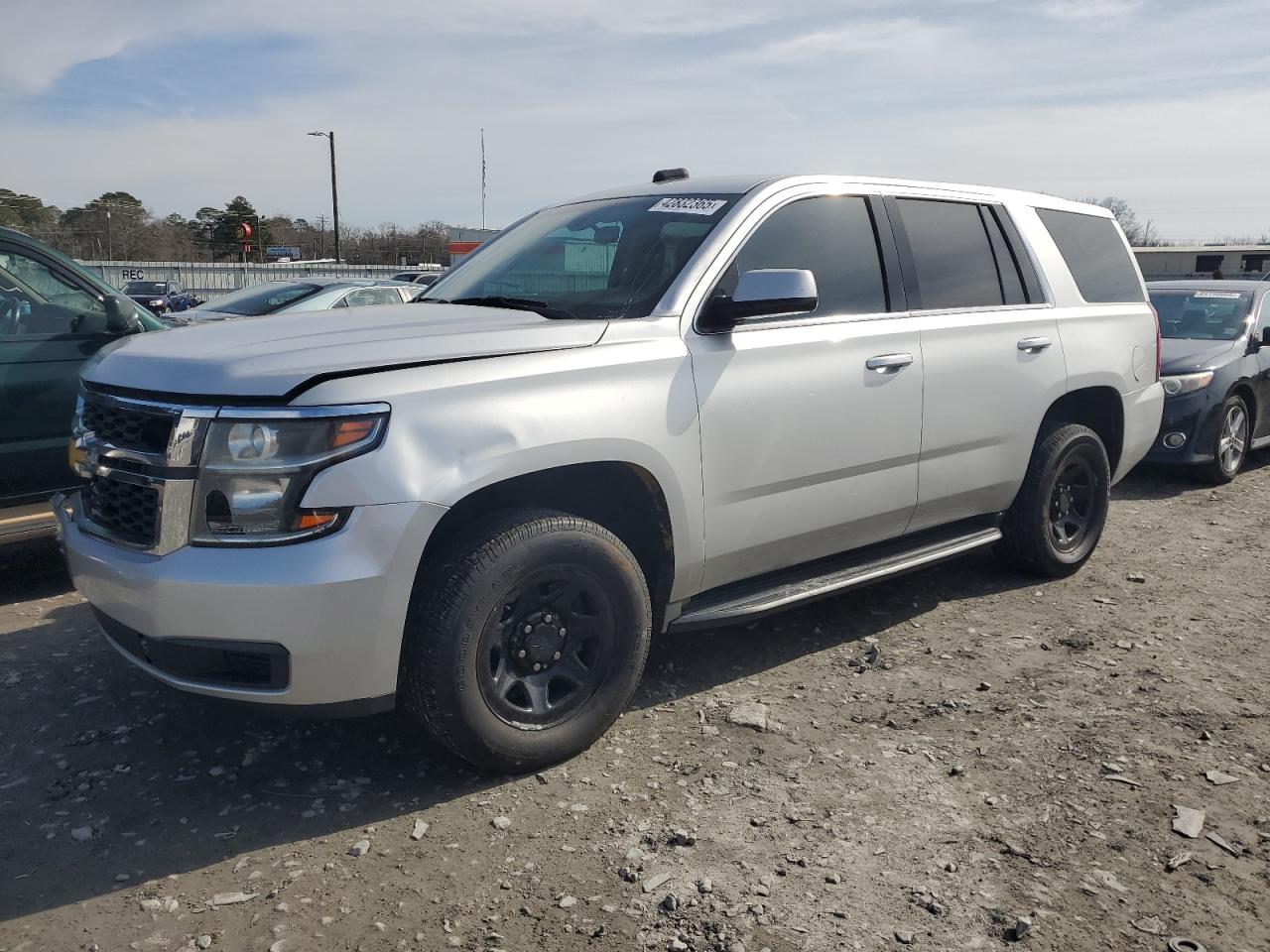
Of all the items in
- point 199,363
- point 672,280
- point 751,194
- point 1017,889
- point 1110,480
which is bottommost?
point 1017,889

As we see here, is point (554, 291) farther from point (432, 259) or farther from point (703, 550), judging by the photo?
point (432, 259)

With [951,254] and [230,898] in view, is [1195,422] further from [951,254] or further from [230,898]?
[230,898]

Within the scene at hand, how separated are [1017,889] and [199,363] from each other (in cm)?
267

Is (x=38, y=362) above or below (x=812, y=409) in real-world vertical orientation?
above

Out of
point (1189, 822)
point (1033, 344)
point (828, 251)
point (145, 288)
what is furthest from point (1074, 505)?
point (145, 288)

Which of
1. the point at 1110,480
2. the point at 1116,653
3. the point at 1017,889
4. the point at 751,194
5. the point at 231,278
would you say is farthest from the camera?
the point at 231,278

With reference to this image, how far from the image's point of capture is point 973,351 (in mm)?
4500

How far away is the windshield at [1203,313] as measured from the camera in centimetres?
898

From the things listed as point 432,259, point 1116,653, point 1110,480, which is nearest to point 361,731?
point 1116,653

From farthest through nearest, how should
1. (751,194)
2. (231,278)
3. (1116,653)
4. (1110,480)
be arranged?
(231,278), (1110,480), (1116,653), (751,194)

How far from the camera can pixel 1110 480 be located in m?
5.52

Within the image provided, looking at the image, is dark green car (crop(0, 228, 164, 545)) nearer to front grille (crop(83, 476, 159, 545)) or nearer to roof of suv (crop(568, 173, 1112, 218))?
front grille (crop(83, 476, 159, 545))

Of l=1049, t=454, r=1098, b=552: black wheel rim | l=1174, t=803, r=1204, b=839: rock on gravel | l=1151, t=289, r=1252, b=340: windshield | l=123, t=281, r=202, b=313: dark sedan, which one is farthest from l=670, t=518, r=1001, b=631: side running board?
l=123, t=281, r=202, b=313: dark sedan

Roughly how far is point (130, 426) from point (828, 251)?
103 inches
